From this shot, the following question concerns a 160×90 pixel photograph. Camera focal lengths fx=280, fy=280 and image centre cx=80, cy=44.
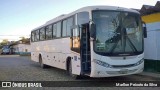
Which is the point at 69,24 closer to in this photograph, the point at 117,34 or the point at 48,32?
the point at 117,34

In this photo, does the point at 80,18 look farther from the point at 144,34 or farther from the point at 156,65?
the point at 156,65

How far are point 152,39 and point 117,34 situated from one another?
5472 mm

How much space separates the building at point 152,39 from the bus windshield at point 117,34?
13.2 feet

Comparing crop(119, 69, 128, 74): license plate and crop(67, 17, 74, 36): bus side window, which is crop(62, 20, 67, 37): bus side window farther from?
crop(119, 69, 128, 74): license plate

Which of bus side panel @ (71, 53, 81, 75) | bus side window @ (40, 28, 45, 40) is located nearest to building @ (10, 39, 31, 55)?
bus side window @ (40, 28, 45, 40)

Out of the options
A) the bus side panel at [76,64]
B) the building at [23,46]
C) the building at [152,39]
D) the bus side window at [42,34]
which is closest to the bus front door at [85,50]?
the bus side panel at [76,64]

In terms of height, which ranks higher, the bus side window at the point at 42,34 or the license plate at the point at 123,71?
the bus side window at the point at 42,34

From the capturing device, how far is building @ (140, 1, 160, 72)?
16.0 metres

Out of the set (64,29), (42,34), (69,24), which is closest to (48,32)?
(42,34)

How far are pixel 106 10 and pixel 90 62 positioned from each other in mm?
2323

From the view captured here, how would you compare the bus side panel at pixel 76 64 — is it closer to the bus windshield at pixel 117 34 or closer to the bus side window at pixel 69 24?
the bus side window at pixel 69 24

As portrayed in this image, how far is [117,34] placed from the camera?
38.9ft

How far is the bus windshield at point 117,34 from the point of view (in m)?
11.5

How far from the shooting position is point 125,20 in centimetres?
1223
